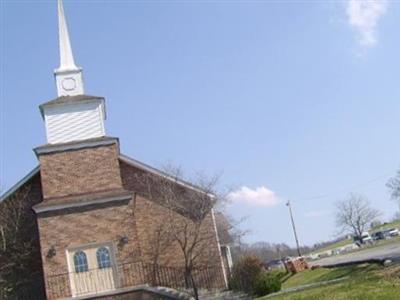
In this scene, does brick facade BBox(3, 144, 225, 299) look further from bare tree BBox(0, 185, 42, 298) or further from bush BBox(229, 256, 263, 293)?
bare tree BBox(0, 185, 42, 298)

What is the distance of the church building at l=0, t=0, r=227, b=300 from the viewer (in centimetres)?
2392

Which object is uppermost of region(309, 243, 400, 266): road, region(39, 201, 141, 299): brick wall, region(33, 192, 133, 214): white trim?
region(33, 192, 133, 214): white trim

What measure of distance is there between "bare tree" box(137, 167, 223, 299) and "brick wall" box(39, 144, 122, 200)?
7.43ft

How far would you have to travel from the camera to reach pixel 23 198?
2675 centimetres

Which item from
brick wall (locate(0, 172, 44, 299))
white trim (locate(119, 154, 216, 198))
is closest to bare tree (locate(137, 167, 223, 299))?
white trim (locate(119, 154, 216, 198))

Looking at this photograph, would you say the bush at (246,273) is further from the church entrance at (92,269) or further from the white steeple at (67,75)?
the white steeple at (67,75)

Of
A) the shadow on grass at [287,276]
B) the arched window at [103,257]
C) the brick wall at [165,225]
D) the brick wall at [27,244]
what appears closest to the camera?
the arched window at [103,257]

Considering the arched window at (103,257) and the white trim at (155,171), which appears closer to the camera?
the arched window at (103,257)

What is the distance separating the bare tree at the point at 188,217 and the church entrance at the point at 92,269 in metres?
2.69

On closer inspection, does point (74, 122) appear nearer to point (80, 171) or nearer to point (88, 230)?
point (80, 171)

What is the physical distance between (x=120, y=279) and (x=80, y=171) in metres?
5.10

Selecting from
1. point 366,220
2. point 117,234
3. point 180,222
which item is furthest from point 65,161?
point 366,220

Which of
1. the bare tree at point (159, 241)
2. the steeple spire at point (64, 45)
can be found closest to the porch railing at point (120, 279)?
the bare tree at point (159, 241)

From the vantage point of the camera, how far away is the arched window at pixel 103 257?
80.0 ft
